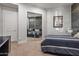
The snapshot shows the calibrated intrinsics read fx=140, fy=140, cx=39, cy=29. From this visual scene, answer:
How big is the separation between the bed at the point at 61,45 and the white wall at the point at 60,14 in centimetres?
9

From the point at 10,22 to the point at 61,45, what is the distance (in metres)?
1.03

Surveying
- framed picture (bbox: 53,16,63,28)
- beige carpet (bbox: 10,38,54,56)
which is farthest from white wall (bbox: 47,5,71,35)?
beige carpet (bbox: 10,38,54,56)

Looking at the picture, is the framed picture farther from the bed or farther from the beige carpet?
the beige carpet

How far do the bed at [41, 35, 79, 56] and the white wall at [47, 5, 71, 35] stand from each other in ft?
0.31

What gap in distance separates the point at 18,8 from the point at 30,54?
868mm

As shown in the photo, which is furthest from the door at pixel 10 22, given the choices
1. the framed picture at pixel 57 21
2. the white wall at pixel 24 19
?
the framed picture at pixel 57 21

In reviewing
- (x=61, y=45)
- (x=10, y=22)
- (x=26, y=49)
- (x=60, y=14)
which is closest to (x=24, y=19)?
(x=10, y=22)

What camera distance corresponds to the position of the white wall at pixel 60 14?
2.55 metres

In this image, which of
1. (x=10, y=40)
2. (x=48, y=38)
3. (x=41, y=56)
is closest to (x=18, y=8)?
(x=10, y=40)

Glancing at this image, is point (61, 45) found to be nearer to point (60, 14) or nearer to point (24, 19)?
point (60, 14)

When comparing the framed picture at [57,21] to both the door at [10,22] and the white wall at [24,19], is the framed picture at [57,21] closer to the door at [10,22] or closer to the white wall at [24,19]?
the white wall at [24,19]

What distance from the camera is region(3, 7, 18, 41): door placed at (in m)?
2.54

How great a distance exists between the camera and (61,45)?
259 centimetres

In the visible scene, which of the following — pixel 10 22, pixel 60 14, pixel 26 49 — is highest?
pixel 60 14
